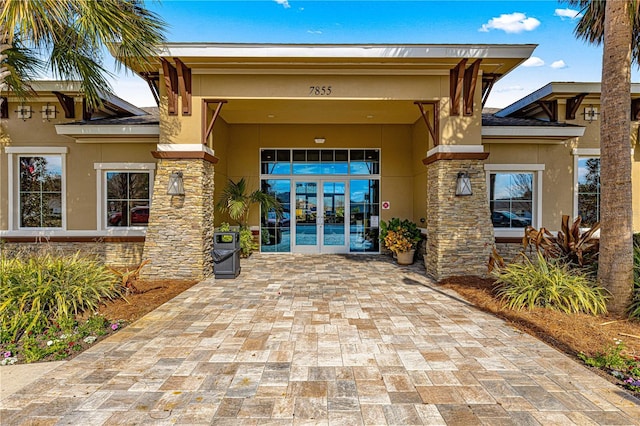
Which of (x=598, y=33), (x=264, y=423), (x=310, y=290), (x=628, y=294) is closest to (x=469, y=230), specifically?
(x=628, y=294)

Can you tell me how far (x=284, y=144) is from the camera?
11.0 meters

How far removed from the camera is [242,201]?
9969 millimetres

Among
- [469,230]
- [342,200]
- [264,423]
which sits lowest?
[264,423]

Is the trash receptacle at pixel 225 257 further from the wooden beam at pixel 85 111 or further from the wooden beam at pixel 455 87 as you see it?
the wooden beam at pixel 455 87

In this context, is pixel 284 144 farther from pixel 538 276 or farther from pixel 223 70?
pixel 538 276

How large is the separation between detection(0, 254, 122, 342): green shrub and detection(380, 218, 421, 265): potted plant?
20.8ft

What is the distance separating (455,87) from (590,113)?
4317mm

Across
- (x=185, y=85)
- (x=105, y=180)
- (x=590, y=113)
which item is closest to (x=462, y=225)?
(x=590, y=113)

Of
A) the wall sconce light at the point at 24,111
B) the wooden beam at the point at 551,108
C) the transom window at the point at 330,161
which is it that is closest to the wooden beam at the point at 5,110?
the wall sconce light at the point at 24,111

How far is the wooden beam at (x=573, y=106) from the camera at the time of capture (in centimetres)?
873

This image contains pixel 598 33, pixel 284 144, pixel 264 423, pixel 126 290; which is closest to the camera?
pixel 264 423

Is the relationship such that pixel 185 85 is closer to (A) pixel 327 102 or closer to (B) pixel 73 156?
(A) pixel 327 102

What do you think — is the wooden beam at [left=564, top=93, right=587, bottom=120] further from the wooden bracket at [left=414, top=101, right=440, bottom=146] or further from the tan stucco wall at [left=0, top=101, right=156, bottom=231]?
the tan stucco wall at [left=0, top=101, right=156, bottom=231]

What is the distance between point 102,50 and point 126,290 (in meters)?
3.88
